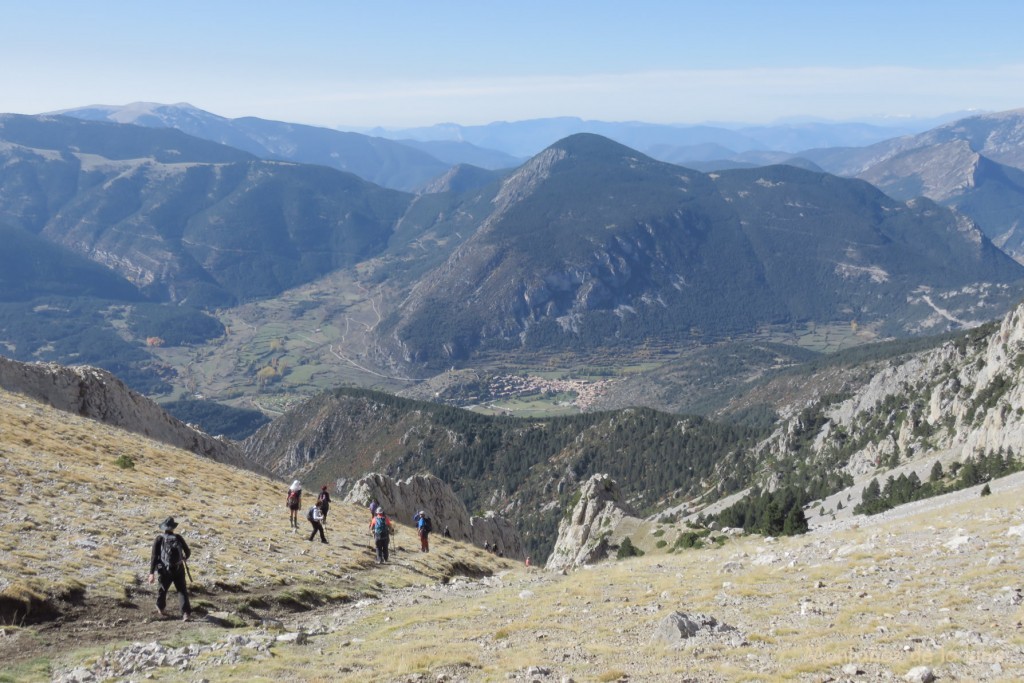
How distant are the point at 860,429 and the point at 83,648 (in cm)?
16703

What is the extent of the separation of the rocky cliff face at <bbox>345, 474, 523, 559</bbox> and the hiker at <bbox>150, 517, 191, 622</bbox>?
43.9 meters

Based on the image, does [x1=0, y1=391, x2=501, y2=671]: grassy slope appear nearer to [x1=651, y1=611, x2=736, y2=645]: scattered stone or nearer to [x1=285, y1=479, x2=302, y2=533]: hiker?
[x1=285, y1=479, x2=302, y2=533]: hiker

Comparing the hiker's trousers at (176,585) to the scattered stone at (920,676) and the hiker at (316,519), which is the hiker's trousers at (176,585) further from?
the scattered stone at (920,676)

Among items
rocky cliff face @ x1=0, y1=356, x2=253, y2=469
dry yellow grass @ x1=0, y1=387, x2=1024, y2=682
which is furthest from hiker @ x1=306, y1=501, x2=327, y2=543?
rocky cliff face @ x1=0, y1=356, x2=253, y2=469

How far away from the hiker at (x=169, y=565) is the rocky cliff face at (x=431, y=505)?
43936 millimetres

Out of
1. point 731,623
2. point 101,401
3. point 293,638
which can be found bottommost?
point 101,401

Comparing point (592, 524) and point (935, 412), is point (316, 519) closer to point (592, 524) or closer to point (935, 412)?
point (592, 524)

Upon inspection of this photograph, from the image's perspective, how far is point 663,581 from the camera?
Answer: 107ft

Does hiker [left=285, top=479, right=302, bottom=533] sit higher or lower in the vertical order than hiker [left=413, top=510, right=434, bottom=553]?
higher

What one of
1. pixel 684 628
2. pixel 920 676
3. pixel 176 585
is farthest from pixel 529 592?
pixel 920 676

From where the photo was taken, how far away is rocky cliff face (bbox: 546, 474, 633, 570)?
97.9 metres

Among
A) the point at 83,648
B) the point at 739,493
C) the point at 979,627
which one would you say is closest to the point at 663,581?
the point at 979,627

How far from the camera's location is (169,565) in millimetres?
26484

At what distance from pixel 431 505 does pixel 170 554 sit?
5637 centimetres
